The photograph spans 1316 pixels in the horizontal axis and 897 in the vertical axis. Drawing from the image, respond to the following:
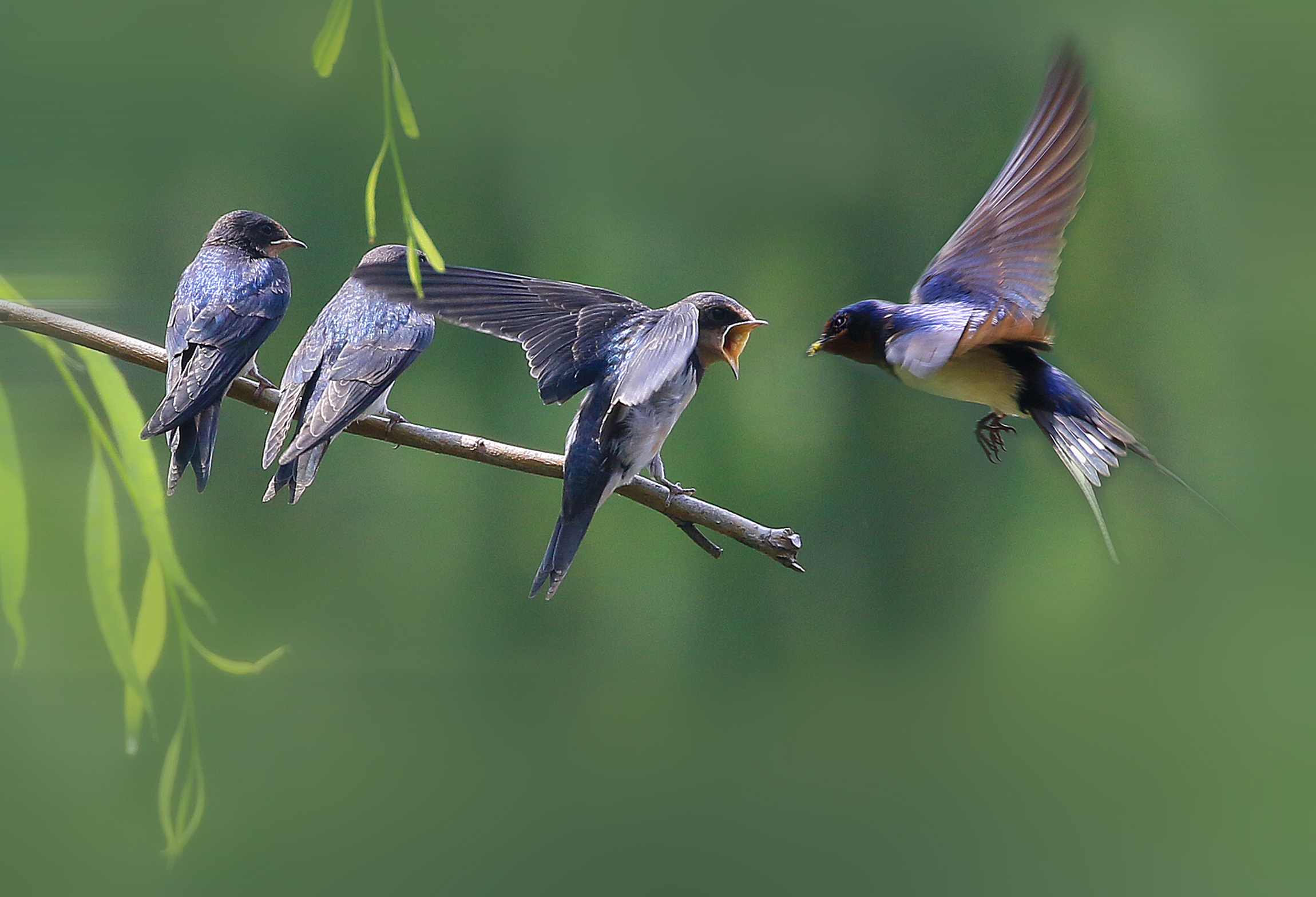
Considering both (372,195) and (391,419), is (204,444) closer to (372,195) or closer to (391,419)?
(391,419)

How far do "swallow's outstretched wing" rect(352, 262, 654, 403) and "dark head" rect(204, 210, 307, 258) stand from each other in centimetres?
34

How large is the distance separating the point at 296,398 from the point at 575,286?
29 centimetres

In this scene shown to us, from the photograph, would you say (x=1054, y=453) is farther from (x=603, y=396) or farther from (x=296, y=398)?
(x=296, y=398)

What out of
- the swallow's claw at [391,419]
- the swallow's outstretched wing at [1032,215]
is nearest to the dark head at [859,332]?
the swallow's outstretched wing at [1032,215]

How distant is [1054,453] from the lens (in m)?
1.06

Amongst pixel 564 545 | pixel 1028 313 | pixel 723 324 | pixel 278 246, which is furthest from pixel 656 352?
pixel 278 246

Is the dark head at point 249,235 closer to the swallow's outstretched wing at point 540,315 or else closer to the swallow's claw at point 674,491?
the swallow's outstretched wing at point 540,315

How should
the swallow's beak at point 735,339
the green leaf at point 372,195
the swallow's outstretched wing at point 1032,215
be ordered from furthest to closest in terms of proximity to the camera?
the swallow's outstretched wing at point 1032,215 → the swallow's beak at point 735,339 → the green leaf at point 372,195

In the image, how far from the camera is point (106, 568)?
757 millimetres

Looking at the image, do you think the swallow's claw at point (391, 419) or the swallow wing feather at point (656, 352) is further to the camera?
the swallow's claw at point (391, 419)

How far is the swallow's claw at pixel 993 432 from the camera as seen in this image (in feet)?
3.46

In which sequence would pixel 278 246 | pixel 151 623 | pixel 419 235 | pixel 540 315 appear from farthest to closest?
1. pixel 278 246
2. pixel 540 315
3. pixel 151 623
4. pixel 419 235

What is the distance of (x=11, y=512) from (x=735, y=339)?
53cm

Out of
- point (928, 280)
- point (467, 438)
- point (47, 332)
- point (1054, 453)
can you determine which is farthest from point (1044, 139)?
point (47, 332)
